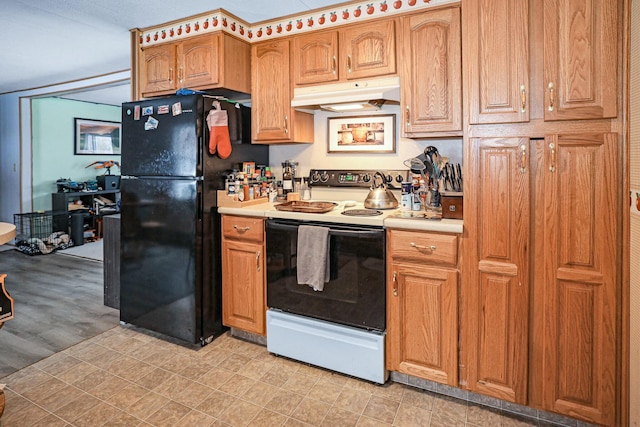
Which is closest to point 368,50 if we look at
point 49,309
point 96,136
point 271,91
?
point 271,91

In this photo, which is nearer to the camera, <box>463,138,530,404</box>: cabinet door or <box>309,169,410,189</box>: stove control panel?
<box>463,138,530,404</box>: cabinet door

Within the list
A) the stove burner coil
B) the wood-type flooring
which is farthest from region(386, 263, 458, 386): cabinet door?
the wood-type flooring

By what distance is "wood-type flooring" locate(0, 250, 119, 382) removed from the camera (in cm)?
262

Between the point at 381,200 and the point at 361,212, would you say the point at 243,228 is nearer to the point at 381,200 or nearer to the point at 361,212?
the point at 361,212

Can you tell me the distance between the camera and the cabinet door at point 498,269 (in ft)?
5.97

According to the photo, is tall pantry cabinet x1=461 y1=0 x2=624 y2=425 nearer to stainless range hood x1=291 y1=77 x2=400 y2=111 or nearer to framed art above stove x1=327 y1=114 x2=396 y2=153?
stainless range hood x1=291 y1=77 x2=400 y2=111

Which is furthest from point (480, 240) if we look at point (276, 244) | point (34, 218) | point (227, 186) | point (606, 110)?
point (34, 218)

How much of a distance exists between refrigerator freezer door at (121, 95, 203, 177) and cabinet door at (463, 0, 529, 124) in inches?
65.0

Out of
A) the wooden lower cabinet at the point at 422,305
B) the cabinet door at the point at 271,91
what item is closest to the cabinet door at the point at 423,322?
the wooden lower cabinet at the point at 422,305

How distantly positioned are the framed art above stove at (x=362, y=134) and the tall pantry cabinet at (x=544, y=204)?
0.85m

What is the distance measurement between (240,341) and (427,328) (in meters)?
1.36

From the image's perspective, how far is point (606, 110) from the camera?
5.34 feet

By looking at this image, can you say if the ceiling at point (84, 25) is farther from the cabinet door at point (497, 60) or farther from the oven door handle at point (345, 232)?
the oven door handle at point (345, 232)

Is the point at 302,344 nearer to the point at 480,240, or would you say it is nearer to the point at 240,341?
the point at 240,341
